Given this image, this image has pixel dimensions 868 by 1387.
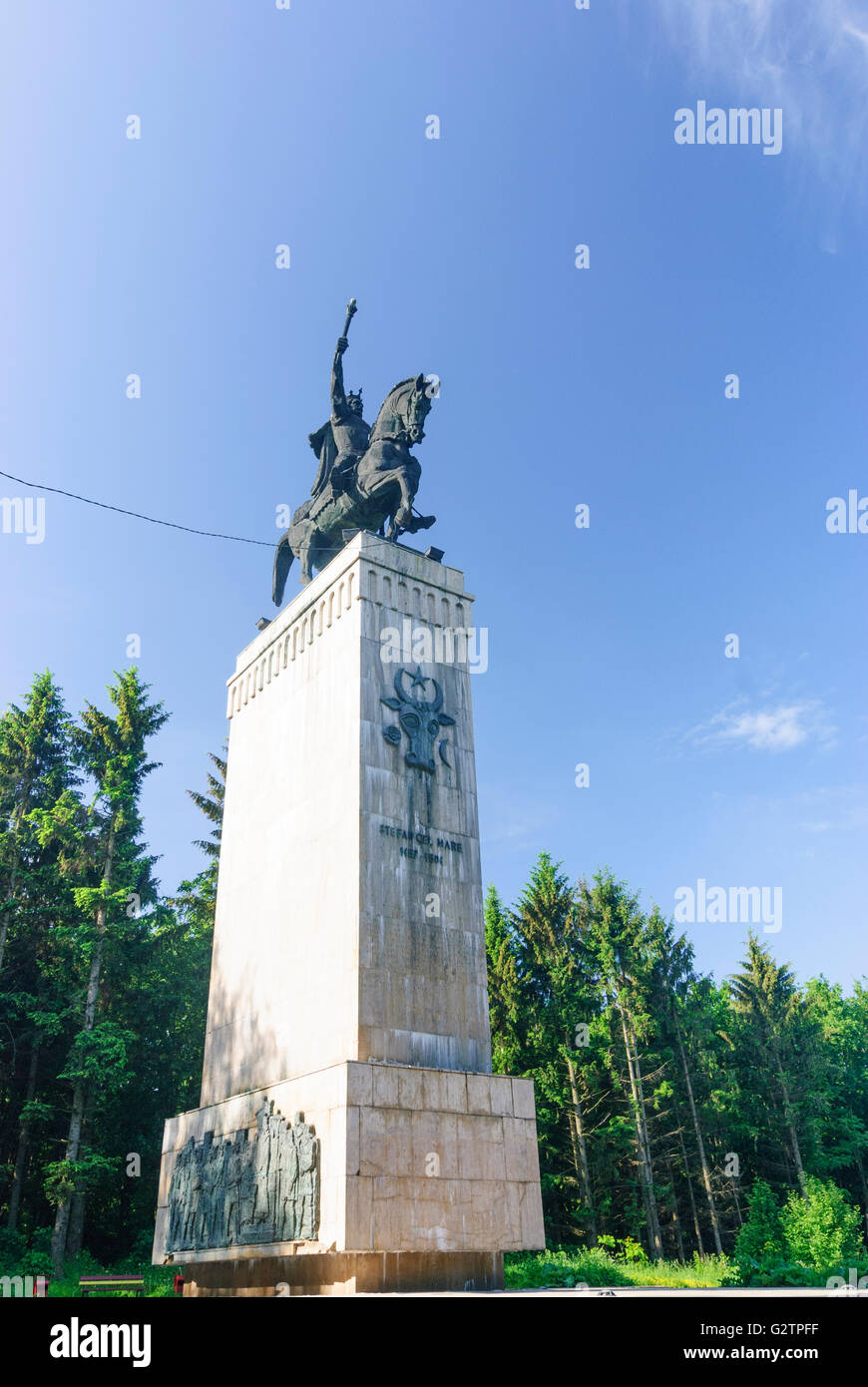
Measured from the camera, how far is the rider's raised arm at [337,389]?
20.9 meters

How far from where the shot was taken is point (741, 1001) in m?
41.0

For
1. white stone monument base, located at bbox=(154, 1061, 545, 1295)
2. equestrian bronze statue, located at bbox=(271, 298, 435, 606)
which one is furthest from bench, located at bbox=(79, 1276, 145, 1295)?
equestrian bronze statue, located at bbox=(271, 298, 435, 606)

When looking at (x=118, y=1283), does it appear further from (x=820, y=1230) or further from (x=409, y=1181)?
(x=820, y=1230)

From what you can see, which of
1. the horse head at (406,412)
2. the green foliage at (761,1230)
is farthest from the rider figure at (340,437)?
the green foliage at (761,1230)

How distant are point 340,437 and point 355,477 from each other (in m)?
1.22

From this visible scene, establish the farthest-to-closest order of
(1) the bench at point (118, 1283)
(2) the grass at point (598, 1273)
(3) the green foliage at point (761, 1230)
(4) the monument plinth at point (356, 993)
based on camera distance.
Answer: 1. (3) the green foliage at point (761, 1230)
2. (2) the grass at point (598, 1273)
3. (1) the bench at point (118, 1283)
4. (4) the monument plinth at point (356, 993)

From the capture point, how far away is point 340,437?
20.6m

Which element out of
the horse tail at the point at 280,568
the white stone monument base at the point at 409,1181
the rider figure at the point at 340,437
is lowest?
the white stone monument base at the point at 409,1181

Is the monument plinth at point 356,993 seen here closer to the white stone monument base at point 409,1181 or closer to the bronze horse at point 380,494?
the white stone monument base at point 409,1181

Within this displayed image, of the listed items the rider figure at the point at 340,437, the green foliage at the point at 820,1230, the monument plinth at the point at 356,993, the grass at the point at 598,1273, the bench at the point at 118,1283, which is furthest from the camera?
the green foliage at the point at 820,1230

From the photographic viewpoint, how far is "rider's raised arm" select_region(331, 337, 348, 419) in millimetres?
20875

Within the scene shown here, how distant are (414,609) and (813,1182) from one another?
28.0 meters

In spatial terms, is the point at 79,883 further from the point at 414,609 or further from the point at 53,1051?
the point at 414,609

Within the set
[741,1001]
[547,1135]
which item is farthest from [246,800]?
[741,1001]
